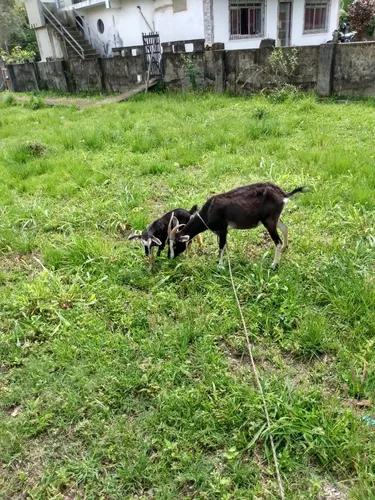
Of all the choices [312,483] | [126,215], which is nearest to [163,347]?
[312,483]

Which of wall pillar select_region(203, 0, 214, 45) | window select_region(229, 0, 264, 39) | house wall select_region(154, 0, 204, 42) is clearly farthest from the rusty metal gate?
window select_region(229, 0, 264, 39)

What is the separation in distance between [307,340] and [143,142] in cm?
554

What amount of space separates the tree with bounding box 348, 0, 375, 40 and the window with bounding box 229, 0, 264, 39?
518cm

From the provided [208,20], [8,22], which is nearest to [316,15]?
[208,20]

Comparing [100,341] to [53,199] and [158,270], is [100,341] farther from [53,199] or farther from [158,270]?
[53,199]

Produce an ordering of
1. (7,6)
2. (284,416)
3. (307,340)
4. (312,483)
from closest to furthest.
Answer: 1. (312,483)
2. (284,416)
3. (307,340)
4. (7,6)

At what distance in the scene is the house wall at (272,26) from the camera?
15633 mm

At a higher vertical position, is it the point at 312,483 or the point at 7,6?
the point at 7,6

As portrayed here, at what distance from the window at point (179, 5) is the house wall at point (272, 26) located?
122cm

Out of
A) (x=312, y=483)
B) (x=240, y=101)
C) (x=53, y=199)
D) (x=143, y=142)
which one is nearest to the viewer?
(x=312, y=483)

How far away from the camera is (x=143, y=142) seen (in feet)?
25.0

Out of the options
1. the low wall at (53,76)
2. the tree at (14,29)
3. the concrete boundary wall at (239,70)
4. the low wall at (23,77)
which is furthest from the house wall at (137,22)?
the tree at (14,29)

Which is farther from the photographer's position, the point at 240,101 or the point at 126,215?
the point at 240,101

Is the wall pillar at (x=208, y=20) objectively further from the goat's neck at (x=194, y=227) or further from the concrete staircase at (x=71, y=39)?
the goat's neck at (x=194, y=227)
